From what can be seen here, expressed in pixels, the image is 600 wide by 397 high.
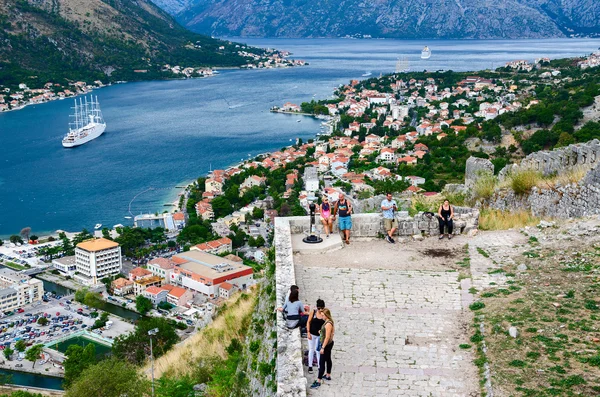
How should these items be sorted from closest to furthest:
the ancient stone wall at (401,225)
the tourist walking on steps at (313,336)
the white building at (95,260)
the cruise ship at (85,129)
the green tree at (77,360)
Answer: the tourist walking on steps at (313,336) < the ancient stone wall at (401,225) < the green tree at (77,360) < the white building at (95,260) < the cruise ship at (85,129)

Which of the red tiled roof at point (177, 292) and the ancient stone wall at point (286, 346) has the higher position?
the ancient stone wall at point (286, 346)

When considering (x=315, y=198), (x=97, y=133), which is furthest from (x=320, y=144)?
(x=97, y=133)

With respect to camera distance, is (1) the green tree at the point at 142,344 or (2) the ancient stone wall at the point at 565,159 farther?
(1) the green tree at the point at 142,344

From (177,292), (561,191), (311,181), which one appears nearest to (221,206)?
(311,181)

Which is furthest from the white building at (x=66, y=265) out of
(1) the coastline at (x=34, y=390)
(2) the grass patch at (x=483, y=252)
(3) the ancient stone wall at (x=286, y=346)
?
(2) the grass patch at (x=483, y=252)

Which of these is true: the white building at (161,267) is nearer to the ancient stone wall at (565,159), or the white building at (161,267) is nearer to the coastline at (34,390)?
the coastline at (34,390)

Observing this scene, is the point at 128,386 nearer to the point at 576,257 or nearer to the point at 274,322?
the point at 274,322

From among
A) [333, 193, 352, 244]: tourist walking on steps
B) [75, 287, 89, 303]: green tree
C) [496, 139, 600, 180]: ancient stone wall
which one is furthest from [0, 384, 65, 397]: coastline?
[496, 139, 600, 180]: ancient stone wall

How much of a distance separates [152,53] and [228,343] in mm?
107672

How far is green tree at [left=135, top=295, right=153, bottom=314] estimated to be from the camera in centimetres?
2447

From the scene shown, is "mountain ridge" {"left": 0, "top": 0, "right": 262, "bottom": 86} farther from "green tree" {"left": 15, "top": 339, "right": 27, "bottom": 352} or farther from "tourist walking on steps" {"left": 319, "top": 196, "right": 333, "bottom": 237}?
"tourist walking on steps" {"left": 319, "top": 196, "right": 333, "bottom": 237}

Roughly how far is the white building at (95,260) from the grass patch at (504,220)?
22.6 m

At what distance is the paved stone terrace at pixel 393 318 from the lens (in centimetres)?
426

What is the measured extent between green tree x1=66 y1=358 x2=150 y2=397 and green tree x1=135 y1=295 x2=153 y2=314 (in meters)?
→ 14.7
